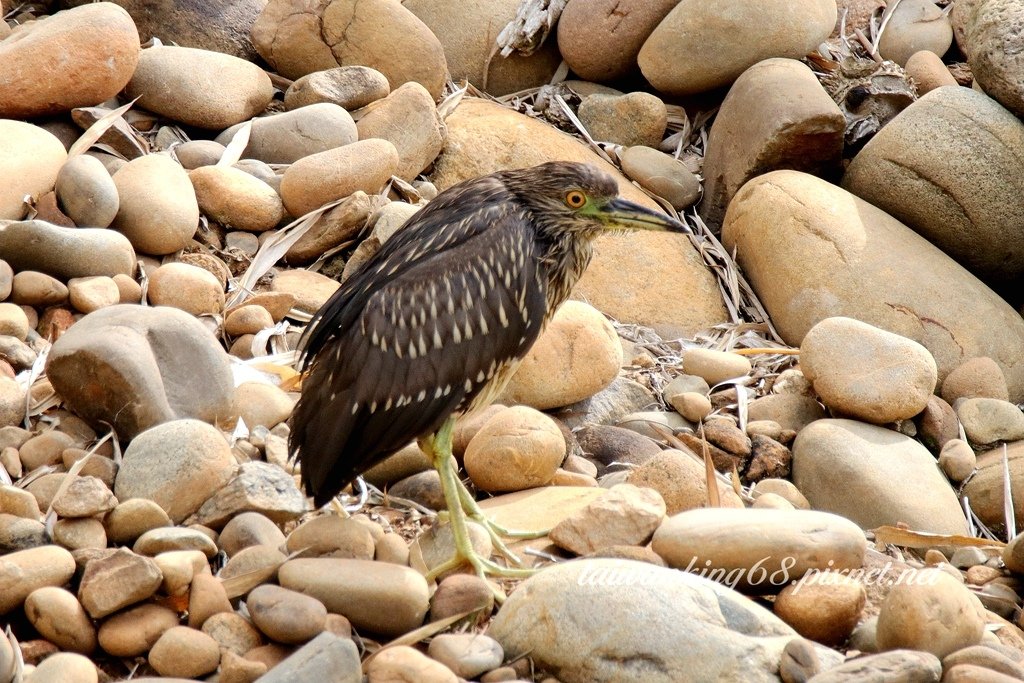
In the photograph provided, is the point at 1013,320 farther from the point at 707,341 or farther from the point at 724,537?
the point at 724,537

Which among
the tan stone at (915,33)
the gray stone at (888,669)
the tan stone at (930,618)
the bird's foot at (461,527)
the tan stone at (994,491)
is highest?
the tan stone at (915,33)

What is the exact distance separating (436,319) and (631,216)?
931 mm

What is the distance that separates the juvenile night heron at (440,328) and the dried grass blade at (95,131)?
7.22 feet

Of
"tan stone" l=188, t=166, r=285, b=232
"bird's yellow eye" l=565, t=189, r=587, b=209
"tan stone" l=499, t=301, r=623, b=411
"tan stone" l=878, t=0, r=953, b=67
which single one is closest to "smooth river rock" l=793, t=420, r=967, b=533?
"tan stone" l=499, t=301, r=623, b=411

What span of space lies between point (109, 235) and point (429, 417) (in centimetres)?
206

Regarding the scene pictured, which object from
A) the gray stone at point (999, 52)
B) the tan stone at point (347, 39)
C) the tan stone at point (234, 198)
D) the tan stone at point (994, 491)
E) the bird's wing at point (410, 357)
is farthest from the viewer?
the tan stone at point (347, 39)

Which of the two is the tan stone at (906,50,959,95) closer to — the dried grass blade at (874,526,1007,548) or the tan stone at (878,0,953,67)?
the tan stone at (878,0,953,67)

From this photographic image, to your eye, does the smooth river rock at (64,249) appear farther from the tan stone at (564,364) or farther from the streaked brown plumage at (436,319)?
the tan stone at (564,364)

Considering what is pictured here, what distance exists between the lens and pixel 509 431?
454 cm

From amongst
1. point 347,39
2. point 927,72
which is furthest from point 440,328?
point 927,72

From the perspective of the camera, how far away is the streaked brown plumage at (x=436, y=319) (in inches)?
154

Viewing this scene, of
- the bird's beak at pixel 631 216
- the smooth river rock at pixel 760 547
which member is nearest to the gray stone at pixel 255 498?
the smooth river rock at pixel 760 547

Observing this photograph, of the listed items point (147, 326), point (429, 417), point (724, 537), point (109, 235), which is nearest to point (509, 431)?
point (429, 417)

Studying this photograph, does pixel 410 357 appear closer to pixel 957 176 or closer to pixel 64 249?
pixel 64 249
